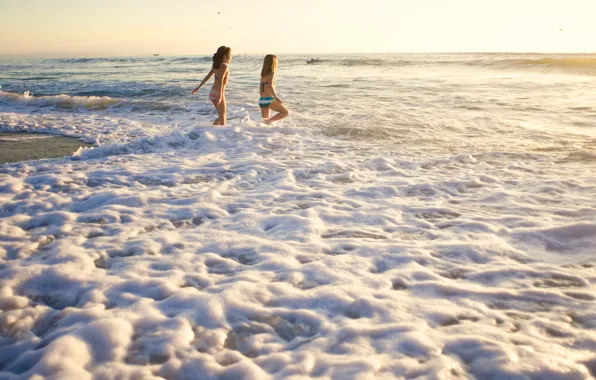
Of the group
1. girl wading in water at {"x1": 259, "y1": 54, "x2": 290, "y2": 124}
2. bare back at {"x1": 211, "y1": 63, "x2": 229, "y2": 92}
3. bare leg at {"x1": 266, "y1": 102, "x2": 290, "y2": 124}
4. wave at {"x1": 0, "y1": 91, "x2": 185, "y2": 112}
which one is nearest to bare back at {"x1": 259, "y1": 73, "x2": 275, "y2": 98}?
girl wading in water at {"x1": 259, "y1": 54, "x2": 290, "y2": 124}

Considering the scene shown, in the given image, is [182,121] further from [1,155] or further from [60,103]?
[60,103]

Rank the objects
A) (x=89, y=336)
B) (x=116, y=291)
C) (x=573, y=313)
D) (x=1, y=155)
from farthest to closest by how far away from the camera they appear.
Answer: (x=1, y=155) < (x=116, y=291) < (x=573, y=313) < (x=89, y=336)

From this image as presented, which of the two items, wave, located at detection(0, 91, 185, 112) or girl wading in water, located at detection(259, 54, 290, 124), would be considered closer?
girl wading in water, located at detection(259, 54, 290, 124)

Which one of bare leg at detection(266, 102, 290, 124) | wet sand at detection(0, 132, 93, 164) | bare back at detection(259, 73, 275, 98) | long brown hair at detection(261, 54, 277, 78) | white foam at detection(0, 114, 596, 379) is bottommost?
white foam at detection(0, 114, 596, 379)

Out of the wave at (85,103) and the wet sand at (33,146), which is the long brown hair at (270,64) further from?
the wave at (85,103)

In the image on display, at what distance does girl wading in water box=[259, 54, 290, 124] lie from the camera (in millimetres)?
9641

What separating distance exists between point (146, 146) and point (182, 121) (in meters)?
3.75

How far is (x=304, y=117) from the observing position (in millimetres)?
11281

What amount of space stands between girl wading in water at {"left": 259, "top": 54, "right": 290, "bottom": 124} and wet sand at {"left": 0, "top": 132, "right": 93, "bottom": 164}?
415 centimetres

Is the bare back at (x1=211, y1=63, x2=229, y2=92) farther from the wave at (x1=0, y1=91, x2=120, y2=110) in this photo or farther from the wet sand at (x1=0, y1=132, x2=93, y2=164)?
the wave at (x1=0, y1=91, x2=120, y2=110)

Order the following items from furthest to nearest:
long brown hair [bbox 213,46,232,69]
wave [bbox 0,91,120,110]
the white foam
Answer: wave [bbox 0,91,120,110]
long brown hair [bbox 213,46,232,69]
the white foam

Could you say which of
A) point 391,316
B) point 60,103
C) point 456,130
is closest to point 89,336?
point 391,316

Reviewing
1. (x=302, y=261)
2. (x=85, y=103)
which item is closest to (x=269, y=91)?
(x=302, y=261)

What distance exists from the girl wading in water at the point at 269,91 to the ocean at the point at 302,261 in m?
2.61
